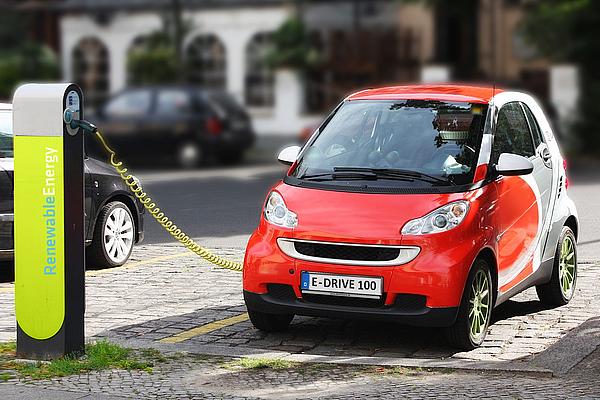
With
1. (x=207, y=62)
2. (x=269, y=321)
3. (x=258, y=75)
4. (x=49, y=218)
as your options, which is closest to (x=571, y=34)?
(x=258, y=75)

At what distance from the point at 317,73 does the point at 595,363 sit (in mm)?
28226

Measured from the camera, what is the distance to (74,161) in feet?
26.6

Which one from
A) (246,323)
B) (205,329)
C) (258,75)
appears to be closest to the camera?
(205,329)

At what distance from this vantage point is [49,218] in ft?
26.4

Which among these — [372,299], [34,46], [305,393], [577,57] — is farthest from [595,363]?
[34,46]

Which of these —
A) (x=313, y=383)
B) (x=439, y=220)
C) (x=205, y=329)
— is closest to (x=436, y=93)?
(x=439, y=220)

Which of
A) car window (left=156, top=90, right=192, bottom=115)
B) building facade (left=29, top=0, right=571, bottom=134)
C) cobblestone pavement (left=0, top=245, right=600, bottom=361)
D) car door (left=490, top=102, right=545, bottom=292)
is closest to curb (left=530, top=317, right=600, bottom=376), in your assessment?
cobblestone pavement (left=0, top=245, right=600, bottom=361)

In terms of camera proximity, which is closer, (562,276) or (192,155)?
(562,276)

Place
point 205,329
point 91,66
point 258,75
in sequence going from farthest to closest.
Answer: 1. point 91,66
2. point 258,75
3. point 205,329

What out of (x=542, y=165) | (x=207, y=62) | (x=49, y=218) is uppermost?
(x=207, y=62)

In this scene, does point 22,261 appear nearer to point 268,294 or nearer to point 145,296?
point 268,294

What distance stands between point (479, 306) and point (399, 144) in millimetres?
1264

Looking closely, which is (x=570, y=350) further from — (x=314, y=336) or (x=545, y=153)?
(x=545, y=153)

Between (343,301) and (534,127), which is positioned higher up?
(534,127)
